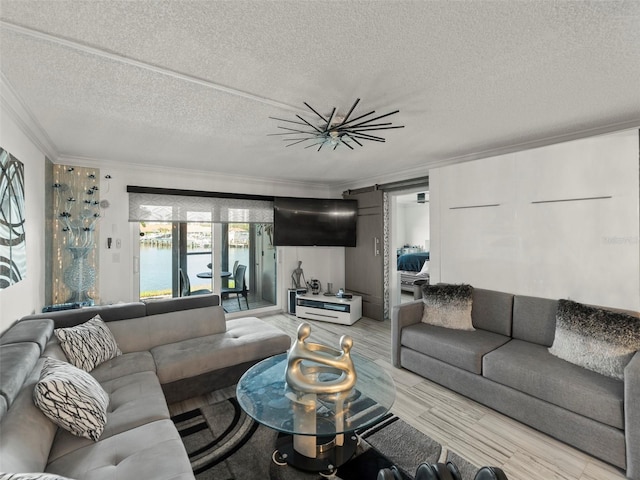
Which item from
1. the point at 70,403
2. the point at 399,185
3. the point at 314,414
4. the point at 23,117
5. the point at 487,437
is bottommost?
the point at 487,437

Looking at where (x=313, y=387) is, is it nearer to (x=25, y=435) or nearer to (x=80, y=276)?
(x=25, y=435)

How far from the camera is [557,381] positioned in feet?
6.69

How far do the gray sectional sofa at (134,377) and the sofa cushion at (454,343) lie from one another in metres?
1.35

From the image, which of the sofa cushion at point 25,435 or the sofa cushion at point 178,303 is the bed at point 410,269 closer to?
the sofa cushion at point 178,303

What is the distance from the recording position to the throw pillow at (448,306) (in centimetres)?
302

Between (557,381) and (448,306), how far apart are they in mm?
1125

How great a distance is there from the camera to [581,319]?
225 centimetres

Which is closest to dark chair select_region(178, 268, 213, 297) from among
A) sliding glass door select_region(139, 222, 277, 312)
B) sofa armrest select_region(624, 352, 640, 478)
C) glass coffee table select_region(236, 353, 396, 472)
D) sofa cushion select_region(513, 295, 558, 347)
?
sliding glass door select_region(139, 222, 277, 312)

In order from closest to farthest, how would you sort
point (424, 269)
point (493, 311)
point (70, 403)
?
point (70, 403), point (493, 311), point (424, 269)

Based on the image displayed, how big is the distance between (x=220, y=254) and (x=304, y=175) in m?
1.94

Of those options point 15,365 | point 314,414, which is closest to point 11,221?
point 15,365

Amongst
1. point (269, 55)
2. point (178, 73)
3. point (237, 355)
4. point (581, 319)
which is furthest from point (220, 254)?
point (581, 319)

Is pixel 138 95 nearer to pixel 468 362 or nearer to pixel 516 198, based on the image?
pixel 468 362

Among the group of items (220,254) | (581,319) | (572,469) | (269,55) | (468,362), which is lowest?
(572,469)
